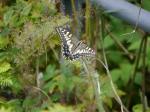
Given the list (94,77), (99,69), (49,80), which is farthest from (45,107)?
(94,77)

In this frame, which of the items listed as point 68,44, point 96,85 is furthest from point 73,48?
point 96,85

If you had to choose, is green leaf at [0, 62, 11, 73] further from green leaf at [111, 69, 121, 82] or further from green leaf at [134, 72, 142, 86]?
green leaf at [134, 72, 142, 86]

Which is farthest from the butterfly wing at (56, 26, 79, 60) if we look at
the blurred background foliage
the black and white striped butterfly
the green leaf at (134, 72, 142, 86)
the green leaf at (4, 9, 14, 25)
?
the green leaf at (4, 9, 14, 25)

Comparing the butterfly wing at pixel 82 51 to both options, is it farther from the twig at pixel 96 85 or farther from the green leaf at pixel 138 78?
the green leaf at pixel 138 78

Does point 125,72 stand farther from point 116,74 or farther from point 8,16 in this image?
point 8,16

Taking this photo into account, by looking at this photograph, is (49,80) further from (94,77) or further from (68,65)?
(94,77)
